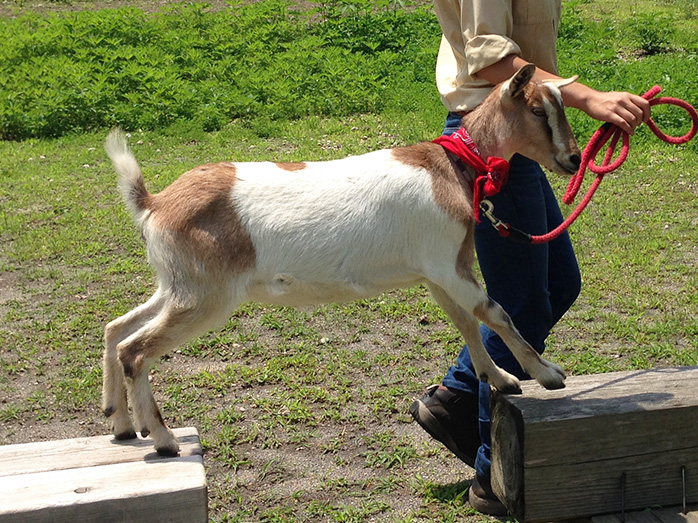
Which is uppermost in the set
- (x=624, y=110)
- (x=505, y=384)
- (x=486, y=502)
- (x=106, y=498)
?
(x=624, y=110)

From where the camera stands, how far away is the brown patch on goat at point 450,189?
3.18 metres

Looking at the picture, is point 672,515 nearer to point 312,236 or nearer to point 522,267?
point 522,267

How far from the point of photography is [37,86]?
34.2 ft

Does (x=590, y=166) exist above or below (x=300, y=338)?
above

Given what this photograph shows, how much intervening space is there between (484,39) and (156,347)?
64.8 inches

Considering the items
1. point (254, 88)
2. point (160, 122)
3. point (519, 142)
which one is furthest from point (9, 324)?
point (254, 88)

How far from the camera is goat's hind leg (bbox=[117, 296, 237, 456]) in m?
3.03

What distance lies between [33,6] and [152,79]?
18.0 ft

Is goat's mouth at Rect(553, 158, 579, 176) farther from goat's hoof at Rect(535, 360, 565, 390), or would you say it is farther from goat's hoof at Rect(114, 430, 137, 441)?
goat's hoof at Rect(114, 430, 137, 441)

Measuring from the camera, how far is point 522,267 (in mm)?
3516

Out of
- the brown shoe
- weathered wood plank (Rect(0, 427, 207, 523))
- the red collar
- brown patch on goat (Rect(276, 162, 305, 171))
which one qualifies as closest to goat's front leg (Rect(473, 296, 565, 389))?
the red collar

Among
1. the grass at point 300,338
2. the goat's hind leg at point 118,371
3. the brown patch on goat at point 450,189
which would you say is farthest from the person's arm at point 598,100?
the grass at point 300,338

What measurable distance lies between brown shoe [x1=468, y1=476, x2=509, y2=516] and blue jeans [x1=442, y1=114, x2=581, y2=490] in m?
0.05

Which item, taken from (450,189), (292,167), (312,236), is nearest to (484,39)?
(450,189)
